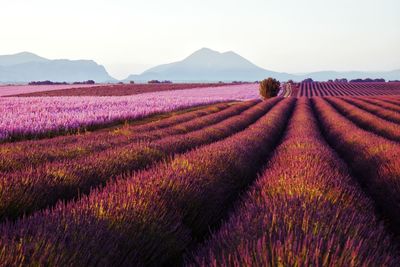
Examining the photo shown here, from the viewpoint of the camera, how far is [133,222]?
3.04 metres

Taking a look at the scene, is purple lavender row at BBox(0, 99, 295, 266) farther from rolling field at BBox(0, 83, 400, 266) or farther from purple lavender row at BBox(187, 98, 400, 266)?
purple lavender row at BBox(187, 98, 400, 266)

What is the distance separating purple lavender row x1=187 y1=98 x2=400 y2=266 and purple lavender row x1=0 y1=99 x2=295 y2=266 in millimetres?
387

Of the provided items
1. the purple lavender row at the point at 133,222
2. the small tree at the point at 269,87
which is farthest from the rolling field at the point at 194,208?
the small tree at the point at 269,87

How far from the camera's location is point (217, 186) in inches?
189

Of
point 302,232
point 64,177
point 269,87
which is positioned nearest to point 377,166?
point 64,177

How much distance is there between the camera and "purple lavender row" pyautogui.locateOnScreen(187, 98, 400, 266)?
1926mm

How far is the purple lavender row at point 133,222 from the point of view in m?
2.22

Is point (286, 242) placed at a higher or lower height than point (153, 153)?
higher

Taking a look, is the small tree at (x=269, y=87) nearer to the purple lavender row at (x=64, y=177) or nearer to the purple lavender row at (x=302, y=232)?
the purple lavender row at (x=64, y=177)

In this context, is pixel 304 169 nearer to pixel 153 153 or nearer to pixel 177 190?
pixel 177 190

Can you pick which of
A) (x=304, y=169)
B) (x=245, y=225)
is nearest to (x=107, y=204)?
(x=245, y=225)

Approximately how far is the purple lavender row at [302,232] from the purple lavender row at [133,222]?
1.27 feet

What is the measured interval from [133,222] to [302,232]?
1.23m

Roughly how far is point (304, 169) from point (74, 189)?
2.47m
